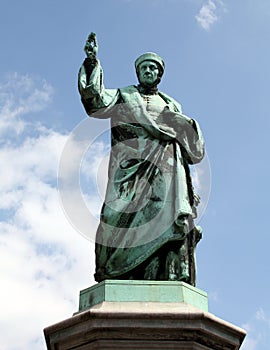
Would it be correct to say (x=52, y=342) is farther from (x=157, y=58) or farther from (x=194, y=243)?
(x=157, y=58)

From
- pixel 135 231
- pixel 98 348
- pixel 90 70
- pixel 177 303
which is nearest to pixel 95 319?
pixel 98 348

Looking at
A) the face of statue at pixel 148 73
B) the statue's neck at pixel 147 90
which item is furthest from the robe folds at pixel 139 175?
the face of statue at pixel 148 73

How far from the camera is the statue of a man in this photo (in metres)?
9.55

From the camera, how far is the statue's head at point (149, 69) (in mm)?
11445

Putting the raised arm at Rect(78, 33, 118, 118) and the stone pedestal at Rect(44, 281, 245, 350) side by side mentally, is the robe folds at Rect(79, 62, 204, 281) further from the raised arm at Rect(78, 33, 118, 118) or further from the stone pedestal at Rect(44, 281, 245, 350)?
the stone pedestal at Rect(44, 281, 245, 350)

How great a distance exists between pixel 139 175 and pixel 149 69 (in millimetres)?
2230

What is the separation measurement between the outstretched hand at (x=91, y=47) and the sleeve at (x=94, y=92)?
0.16 metres

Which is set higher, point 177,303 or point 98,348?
point 177,303

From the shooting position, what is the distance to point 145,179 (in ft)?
33.5

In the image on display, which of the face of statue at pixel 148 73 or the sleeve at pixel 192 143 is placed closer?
the sleeve at pixel 192 143

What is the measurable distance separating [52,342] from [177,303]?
1758mm

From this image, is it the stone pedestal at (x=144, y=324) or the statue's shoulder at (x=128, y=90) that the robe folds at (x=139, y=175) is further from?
the stone pedestal at (x=144, y=324)

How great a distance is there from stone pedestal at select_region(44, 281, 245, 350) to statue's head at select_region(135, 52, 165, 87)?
4041mm

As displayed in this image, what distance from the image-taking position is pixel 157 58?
1160 cm
